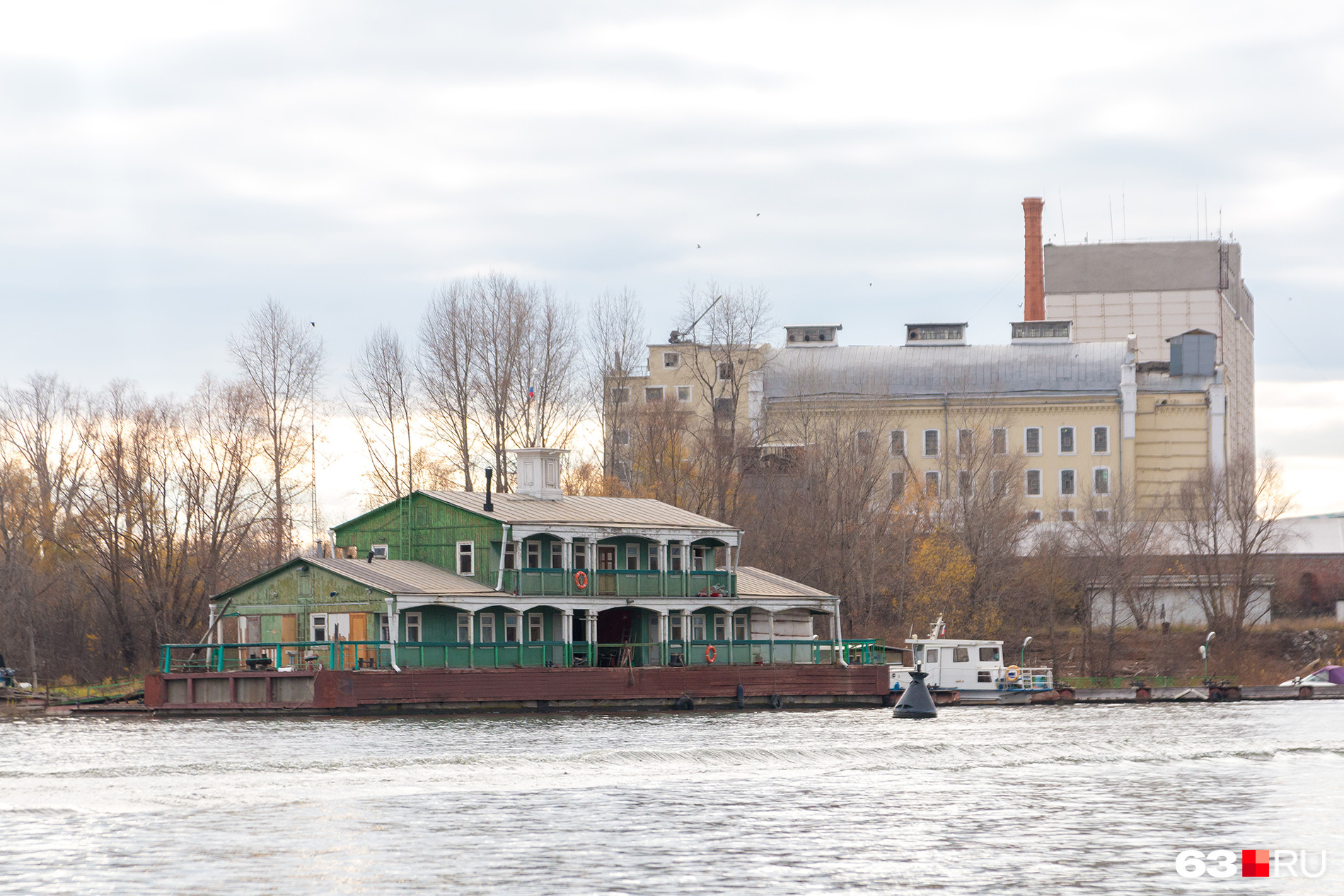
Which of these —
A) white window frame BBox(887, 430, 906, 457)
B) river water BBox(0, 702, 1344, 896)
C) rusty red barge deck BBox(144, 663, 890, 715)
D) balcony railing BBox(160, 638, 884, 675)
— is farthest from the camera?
white window frame BBox(887, 430, 906, 457)

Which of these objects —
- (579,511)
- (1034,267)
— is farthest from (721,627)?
(1034,267)

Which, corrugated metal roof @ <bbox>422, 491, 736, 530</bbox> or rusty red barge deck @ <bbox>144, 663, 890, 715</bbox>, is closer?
rusty red barge deck @ <bbox>144, 663, 890, 715</bbox>

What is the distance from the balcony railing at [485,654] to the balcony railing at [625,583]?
1.74 m

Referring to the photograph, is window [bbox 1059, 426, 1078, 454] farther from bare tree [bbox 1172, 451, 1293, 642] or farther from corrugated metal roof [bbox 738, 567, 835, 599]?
corrugated metal roof [bbox 738, 567, 835, 599]

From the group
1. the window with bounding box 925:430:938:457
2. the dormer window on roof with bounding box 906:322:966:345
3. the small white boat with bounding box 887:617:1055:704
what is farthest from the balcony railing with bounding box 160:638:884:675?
the dormer window on roof with bounding box 906:322:966:345

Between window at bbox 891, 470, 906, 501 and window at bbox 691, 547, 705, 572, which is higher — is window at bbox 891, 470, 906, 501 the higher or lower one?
the higher one

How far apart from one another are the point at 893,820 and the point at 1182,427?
83.1 meters

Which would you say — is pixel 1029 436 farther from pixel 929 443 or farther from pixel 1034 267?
pixel 1034 267

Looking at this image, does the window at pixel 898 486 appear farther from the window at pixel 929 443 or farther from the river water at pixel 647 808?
the river water at pixel 647 808

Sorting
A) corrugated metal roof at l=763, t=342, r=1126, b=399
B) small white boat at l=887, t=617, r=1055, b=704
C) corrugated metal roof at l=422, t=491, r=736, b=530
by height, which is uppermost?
corrugated metal roof at l=763, t=342, r=1126, b=399

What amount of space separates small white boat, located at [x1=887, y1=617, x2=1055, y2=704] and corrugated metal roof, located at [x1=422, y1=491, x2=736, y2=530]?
9913 mm

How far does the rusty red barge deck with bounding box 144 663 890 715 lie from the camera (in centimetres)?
5134

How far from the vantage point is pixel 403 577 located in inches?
2250

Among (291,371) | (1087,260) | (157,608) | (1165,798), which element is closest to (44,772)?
(1165,798)
